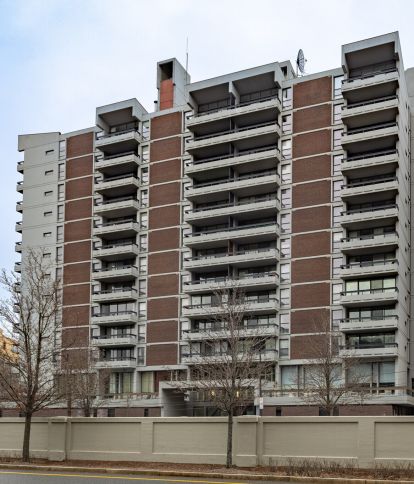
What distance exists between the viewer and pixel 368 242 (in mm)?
66125

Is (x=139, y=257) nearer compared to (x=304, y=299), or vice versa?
(x=304, y=299)

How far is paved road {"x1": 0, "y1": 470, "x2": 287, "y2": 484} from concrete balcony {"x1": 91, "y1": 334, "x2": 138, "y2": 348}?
49.6m

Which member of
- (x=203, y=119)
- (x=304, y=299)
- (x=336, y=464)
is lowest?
(x=336, y=464)

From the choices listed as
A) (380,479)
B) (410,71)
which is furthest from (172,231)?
(380,479)

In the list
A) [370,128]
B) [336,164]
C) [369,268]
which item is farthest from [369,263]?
[370,128]

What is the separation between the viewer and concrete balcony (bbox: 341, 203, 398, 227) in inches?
2584

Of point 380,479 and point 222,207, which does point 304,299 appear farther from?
point 380,479

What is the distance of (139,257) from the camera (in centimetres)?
7869

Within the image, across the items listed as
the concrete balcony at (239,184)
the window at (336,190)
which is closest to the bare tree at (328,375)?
the window at (336,190)

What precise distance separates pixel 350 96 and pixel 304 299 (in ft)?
66.8

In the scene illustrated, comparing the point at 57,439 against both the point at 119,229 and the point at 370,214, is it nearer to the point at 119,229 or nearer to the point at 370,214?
the point at 370,214

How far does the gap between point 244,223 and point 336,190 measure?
10.5 meters

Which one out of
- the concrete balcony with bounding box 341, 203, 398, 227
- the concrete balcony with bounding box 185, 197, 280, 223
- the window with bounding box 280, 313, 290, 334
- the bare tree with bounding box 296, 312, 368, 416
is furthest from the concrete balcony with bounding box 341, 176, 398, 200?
the window with bounding box 280, 313, 290, 334

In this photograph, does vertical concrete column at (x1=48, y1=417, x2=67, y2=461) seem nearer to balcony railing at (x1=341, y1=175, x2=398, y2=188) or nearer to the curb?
the curb
